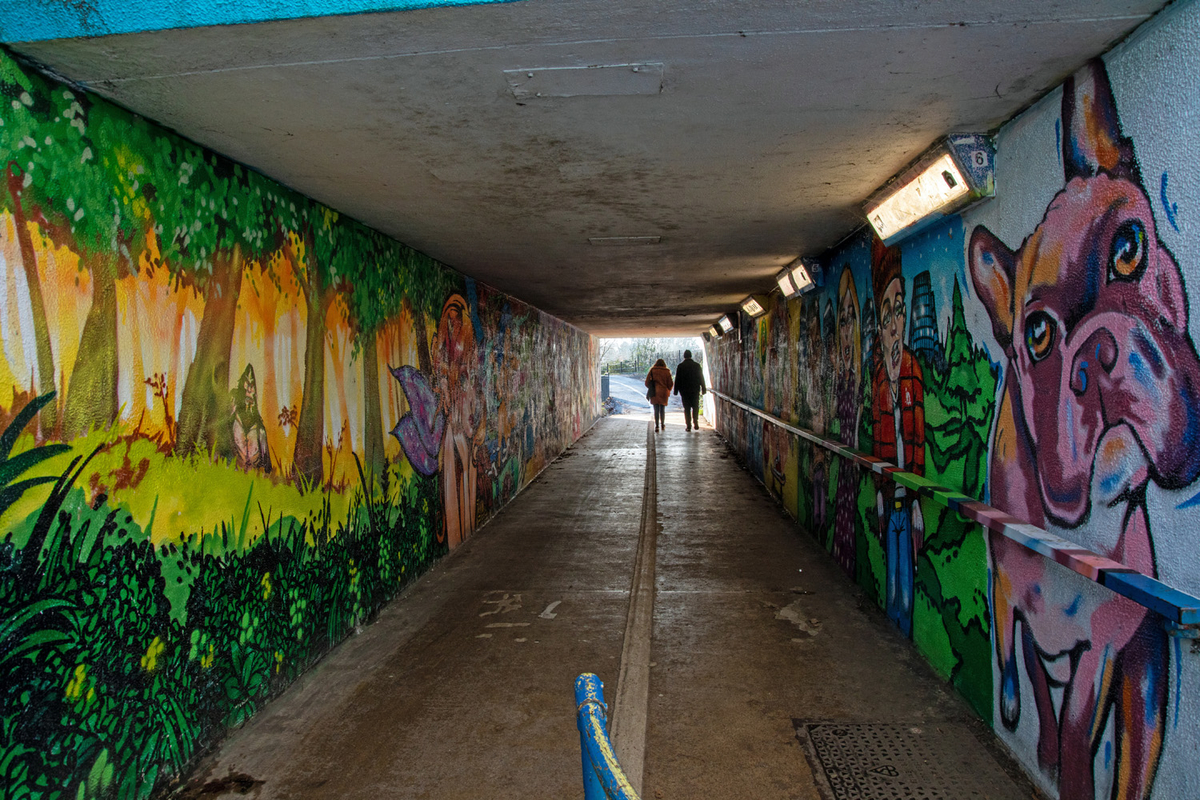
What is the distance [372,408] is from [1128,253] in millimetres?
4660

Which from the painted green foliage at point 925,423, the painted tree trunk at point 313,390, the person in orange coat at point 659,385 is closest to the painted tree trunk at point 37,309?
the painted tree trunk at point 313,390

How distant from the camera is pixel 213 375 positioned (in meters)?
3.45

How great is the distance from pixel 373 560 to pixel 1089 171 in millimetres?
4865

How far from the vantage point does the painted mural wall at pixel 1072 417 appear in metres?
2.18

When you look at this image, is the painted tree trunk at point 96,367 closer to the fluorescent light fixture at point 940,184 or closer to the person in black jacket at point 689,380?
the fluorescent light fixture at point 940,184

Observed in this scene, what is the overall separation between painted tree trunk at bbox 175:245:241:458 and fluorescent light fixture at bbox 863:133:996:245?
3655 millimetres

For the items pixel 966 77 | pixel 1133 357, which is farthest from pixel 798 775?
pixel 966 77

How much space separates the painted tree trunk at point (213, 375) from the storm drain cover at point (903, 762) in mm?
3300

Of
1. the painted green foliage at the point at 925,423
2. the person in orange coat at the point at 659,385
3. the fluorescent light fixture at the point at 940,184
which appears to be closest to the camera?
the fluorescent light fixture at the point at 940,184

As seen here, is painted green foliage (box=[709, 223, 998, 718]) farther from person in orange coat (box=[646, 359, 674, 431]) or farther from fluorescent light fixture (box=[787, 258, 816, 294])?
person in orange coat (box=[646, 359, 674, 431])

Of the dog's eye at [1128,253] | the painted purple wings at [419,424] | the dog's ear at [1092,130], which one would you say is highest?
the dog's ear at [1092,130]

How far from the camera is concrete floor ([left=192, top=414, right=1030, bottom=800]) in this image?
3.21 m

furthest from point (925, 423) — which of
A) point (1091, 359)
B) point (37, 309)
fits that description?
point (37, 309)

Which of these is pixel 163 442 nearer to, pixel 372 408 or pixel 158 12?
pixel 158 12
